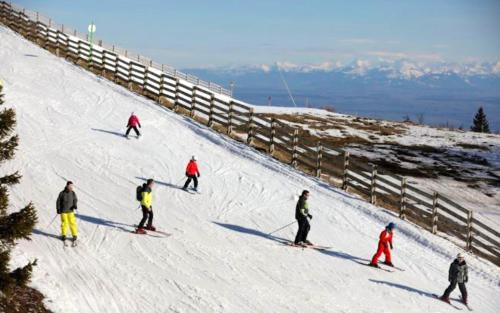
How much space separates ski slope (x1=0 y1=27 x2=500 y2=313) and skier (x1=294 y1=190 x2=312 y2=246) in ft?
1.85

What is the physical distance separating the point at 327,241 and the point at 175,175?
6.75 meters

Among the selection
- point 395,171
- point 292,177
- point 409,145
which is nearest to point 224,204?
point 292,177

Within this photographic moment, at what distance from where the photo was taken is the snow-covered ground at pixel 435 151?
84.8ft

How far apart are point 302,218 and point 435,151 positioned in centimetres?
2246

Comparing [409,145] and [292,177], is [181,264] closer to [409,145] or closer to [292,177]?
[292,177]

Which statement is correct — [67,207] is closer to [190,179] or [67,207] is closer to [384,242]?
[190,179]

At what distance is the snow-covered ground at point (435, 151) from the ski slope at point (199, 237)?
764cm

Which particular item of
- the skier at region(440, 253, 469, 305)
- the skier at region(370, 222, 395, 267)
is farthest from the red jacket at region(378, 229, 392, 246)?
the skier at region(440, 253, 469, 305)

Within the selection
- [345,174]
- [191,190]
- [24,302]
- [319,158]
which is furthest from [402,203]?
[24,302]

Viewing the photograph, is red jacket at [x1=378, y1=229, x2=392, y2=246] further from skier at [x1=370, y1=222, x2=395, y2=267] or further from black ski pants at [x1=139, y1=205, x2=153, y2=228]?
black ski pants at [x1=139, y1=205, x2=153, y2=228]

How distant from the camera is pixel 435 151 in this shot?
35.3 m

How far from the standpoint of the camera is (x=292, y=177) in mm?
22188

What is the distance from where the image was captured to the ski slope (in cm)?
1221

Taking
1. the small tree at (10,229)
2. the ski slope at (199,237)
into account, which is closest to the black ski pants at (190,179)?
the ski slope at (199,237)
